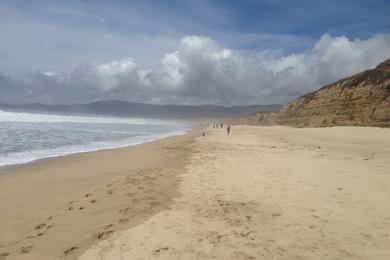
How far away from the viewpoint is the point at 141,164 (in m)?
12.5

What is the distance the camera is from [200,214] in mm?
5770

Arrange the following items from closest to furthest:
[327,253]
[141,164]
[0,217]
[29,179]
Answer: [327,253], [0,217], [29,179], [141,164]

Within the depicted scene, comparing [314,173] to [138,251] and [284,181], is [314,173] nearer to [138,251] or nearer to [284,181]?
[284,181]

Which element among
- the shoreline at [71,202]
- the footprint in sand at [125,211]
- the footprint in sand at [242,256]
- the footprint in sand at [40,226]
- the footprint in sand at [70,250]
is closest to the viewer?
the footprint in sand at [242,256]

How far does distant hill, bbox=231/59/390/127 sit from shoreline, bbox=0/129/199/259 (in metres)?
26.5

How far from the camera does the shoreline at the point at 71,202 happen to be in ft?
15.5

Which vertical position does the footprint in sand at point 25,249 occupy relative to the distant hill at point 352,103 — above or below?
below

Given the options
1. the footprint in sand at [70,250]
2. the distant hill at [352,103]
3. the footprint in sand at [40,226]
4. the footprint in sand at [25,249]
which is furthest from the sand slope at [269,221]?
the distant hill at [352,103]

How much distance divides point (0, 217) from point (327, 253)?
541 centimetres

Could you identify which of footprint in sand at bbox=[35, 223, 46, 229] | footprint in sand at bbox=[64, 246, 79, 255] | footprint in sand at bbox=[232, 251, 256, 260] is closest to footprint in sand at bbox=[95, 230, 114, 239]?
footprint in sand at bbox=[64, 246, 79, 255]

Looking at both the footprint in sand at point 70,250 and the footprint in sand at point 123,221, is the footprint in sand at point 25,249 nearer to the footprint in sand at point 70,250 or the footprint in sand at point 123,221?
the footprint in sand at point 70,250

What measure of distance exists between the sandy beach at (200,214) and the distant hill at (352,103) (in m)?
23.8

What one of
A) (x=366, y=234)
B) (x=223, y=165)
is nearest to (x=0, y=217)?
(x=366, y=234)

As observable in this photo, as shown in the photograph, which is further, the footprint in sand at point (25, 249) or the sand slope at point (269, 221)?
the footprint in sand at point (25, 249)
